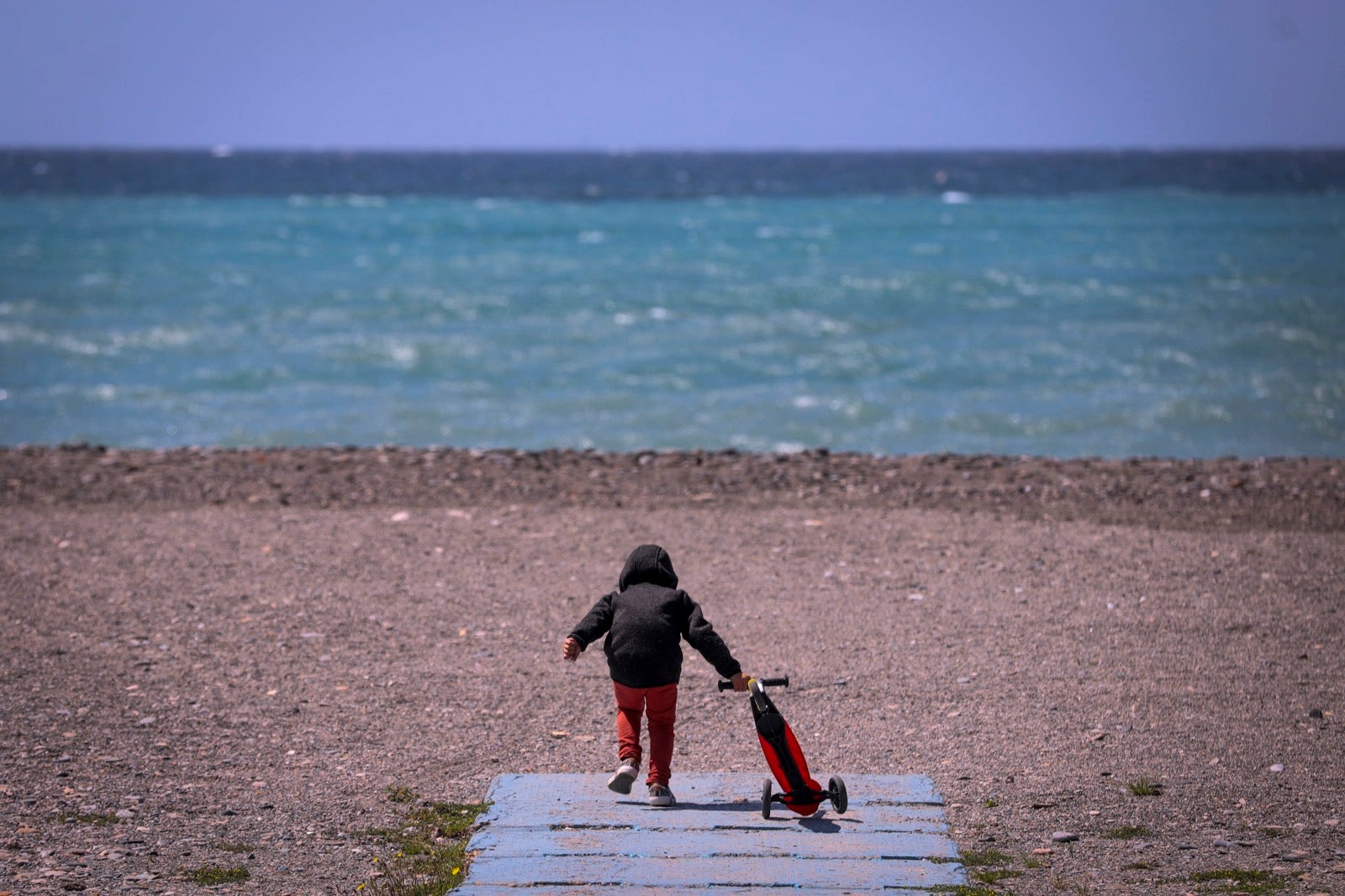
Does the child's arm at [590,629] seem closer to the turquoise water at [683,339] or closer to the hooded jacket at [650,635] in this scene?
the hooded jacket at [650,635]

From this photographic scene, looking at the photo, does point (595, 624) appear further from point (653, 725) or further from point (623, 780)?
point (623, 780)

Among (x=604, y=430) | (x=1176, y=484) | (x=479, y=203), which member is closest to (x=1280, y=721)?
(x=1176, y=484)

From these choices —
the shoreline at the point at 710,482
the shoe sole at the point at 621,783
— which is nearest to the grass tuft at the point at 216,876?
the shoe sole at the point at 621,783

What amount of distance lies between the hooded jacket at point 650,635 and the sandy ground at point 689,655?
1.10 meters

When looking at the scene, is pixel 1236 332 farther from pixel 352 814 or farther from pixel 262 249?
pixel 262 249

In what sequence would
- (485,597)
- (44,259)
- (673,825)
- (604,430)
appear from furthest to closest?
(44,259), (604,430), (485,597), (673,825)

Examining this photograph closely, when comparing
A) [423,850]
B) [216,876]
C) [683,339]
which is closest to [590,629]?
[423,850]

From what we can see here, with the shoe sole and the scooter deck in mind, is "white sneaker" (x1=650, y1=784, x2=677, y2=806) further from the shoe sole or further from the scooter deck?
the scooter deck

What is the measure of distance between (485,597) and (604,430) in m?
7.76

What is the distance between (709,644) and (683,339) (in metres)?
17.1

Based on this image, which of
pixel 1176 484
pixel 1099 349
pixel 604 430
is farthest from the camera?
pixel 1099 349

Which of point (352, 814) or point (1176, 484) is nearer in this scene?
point (352, 814)

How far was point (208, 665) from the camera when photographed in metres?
7.33

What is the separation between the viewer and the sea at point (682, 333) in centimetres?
1645
